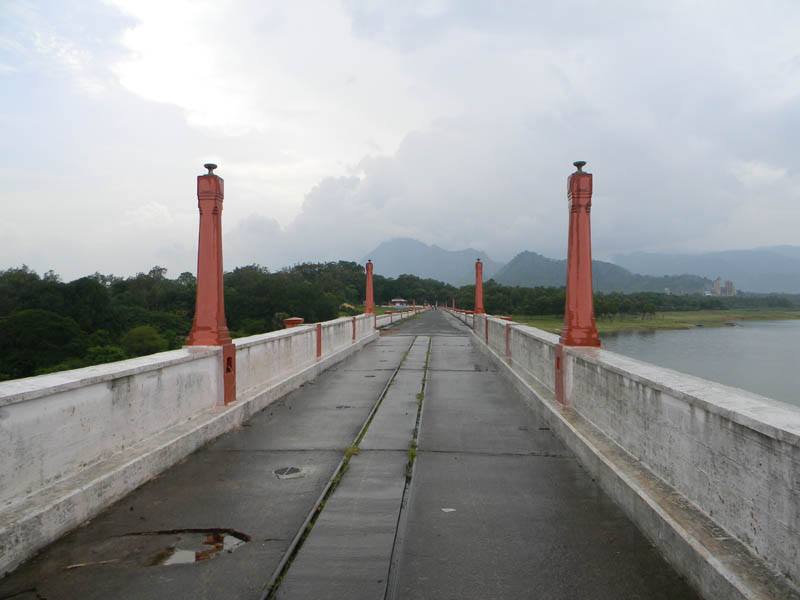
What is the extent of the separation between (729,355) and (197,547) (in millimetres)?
54964

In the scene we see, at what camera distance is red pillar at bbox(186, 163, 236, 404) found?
24.6 feet

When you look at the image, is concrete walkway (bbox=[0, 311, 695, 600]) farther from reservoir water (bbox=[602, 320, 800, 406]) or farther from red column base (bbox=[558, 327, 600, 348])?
reservoir water (bbox=[602, 320, 800, 406])

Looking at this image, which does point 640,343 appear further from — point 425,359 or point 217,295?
point 217,295

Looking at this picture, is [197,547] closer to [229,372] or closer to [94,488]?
[94,488]

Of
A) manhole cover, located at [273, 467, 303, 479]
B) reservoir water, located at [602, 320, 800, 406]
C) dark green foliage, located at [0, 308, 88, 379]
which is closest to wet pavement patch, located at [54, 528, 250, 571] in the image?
manhole cover, located at [273, 467, 303, 479]

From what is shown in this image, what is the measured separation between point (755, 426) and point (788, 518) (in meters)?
0.47

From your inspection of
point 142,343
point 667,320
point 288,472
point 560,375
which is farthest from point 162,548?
point 667,320

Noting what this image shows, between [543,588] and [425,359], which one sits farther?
[425,359]

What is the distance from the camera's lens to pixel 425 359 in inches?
645

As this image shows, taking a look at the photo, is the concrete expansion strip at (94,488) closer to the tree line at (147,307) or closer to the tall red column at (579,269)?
the tall red column at (579,269)

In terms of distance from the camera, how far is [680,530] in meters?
3.40

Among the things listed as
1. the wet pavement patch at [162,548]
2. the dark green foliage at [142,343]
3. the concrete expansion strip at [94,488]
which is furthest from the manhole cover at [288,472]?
the dark green foliage at [142,343]

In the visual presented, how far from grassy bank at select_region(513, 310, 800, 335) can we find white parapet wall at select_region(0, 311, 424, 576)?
56338 millimetres

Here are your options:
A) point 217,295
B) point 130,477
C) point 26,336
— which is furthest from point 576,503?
point 26,336
